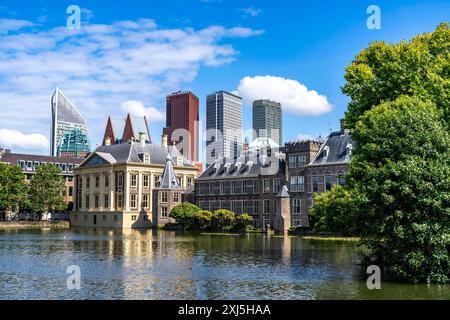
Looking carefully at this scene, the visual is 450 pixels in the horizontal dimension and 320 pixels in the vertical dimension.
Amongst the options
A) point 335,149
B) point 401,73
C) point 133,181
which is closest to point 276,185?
point 335,149

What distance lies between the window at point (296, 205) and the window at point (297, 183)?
1.74 meters

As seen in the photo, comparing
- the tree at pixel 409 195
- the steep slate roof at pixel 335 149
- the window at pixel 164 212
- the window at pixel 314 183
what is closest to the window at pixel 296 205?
the window at pixel 314 183

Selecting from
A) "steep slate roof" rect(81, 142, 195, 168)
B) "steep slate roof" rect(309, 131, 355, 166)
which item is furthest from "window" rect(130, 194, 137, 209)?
"steep slate roof" rect(309, 131, 355, 166)

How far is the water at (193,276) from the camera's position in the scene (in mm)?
27594

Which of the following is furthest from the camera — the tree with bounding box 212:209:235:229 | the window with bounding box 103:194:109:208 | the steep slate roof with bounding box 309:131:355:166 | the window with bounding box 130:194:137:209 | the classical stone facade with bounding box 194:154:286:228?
the window with bounding box 103:194:109:208

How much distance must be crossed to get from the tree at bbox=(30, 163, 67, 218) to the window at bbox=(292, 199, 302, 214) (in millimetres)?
Result: 64521

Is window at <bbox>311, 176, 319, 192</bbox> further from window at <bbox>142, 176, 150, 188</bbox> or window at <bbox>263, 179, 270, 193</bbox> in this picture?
window at <bbox>142, 176, 150, 188</bbox>

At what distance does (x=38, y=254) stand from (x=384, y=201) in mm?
30456

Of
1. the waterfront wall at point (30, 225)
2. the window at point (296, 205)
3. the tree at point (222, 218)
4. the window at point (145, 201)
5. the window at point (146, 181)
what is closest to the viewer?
the window at point (296, 205)

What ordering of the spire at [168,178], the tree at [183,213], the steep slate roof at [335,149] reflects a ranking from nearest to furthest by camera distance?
the steep slate roof at [335,149]
the tree at [183,213]
the spire at [168,178]

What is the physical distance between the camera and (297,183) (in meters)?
87.9

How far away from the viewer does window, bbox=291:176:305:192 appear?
87.3 metres

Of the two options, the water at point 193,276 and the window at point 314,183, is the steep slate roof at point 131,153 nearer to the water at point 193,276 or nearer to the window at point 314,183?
the window at point 314,183
